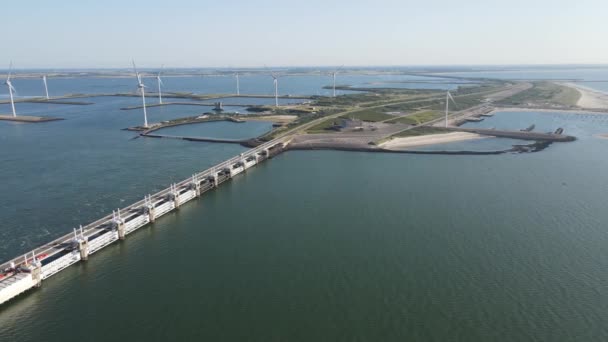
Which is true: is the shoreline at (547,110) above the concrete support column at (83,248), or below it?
above

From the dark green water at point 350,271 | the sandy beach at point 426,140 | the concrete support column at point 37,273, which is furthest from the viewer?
the sandy beach at point 426,140

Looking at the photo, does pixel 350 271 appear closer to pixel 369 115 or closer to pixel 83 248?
pixel 83 248

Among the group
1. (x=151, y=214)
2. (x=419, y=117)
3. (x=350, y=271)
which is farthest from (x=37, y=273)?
(x=419, y=117)

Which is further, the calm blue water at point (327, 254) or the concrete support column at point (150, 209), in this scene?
the concrete support column at point (150, 209)

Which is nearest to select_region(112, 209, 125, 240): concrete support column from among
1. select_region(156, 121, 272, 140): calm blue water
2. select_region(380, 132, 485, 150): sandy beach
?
Result: select_region(156, 121, 272, 140): calm blue water

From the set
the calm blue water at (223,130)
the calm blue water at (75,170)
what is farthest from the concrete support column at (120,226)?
the calm blue water at (223,130)

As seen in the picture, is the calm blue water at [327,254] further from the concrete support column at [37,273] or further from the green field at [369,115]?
the green field at [369,115]

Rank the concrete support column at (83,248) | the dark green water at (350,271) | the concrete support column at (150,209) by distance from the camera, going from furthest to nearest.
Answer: the concrete support column at (150,209) < the concrete support column at (83,248) < the dark green water at (350,271)
